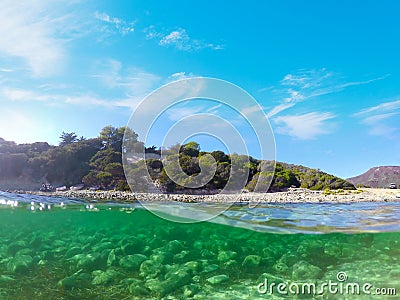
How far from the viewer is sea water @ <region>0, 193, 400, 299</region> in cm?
645

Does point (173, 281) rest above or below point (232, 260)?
below

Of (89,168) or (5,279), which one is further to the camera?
(89,168)

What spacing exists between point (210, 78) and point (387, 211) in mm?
8518

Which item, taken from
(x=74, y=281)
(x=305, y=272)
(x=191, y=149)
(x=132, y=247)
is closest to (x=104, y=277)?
(x=74, y=281)

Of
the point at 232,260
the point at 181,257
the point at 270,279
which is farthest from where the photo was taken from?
the point at 181,257

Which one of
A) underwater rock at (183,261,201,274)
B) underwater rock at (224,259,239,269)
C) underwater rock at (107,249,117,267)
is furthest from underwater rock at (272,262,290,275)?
underwater rock at (107,249,117,267)

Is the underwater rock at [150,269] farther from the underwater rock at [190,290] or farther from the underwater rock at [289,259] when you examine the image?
the underwater rock at [289,259]

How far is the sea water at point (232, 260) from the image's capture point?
254 inches

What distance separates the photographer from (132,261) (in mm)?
7473

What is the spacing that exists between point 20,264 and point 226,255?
14.9 ft

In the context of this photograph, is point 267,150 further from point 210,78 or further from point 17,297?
point 17,297

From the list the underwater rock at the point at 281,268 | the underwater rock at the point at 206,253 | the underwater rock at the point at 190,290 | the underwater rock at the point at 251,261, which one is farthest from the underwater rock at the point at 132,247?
the underwater rock at the point at 281,268

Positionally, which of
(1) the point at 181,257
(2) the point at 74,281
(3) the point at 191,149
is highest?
(3) the point at 191,149

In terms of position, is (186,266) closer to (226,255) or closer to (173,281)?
(173,281)
